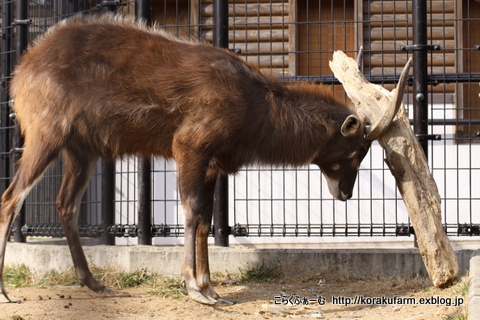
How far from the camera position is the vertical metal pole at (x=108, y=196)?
7.02m

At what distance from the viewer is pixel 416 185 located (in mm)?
5488

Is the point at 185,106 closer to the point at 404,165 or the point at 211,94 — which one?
the point at 211,94

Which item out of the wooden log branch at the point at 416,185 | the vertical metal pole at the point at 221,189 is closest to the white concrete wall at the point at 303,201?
the vertical metal pole at the point at 221,189

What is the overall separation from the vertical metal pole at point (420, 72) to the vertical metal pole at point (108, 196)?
3041 millimetres

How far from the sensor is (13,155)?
7676 millimetres

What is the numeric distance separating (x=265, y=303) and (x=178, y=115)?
5.36 feet

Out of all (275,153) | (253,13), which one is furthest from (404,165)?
(253,13)

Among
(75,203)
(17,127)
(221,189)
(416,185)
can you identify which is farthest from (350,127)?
(17,127)

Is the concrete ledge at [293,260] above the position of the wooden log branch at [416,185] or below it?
below

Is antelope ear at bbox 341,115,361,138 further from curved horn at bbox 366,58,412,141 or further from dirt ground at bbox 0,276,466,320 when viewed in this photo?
dirt ground at bbox 0,276,466,320

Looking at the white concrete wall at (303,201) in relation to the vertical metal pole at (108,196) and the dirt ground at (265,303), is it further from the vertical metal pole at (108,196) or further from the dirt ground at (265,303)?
the dirt ground at (265,303)

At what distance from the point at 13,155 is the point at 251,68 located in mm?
3357

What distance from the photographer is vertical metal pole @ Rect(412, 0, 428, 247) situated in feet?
21.2

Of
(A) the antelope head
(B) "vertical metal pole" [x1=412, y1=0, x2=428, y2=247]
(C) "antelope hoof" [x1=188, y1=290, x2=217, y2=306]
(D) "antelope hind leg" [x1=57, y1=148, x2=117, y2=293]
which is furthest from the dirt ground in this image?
(B) "vertical metal pole" [x1=412, y1=0, x2=428, y2=247]
